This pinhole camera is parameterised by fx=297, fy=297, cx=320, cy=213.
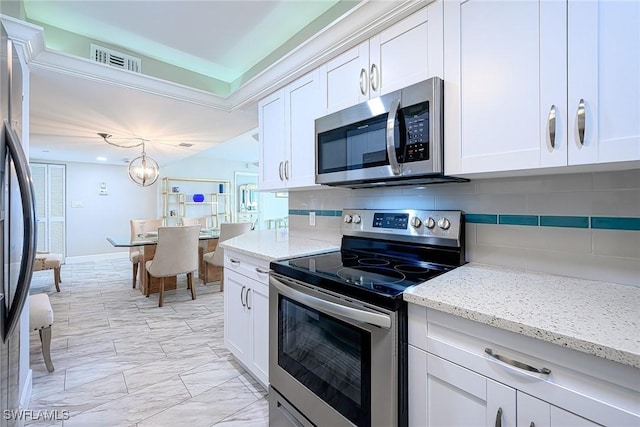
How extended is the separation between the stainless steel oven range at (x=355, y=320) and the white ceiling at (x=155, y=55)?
1603 mm

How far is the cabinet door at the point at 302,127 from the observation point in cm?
191

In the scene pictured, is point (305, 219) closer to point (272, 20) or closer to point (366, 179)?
point (366, 179)

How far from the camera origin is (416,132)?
1.31 metres

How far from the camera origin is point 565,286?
1.06 metres

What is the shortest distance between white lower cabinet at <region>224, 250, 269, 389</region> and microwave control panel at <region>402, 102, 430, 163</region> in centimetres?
99

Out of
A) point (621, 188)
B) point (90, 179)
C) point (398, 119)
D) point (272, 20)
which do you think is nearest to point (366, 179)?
point (398, 119)

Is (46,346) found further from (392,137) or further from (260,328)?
(392,137)

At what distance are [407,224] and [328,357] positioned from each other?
774mm

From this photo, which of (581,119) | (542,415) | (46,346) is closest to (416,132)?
(581,119)

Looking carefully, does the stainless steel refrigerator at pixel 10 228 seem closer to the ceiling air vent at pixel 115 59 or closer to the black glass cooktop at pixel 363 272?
the black glass cooktop at pixel 363 272

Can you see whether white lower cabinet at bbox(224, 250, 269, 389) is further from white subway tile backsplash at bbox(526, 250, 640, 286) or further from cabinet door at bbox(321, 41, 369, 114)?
white subway tile backsplash at bbox(526, 250, 640, 286)

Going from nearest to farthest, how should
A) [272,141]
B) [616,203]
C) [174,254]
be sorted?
[616,203] → [272,141] → [174,254]

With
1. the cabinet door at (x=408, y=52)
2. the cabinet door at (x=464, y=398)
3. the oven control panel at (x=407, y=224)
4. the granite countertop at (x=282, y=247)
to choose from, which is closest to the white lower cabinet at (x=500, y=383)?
the cabinet door at (x=464, y=398)

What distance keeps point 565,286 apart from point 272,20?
230 cm
